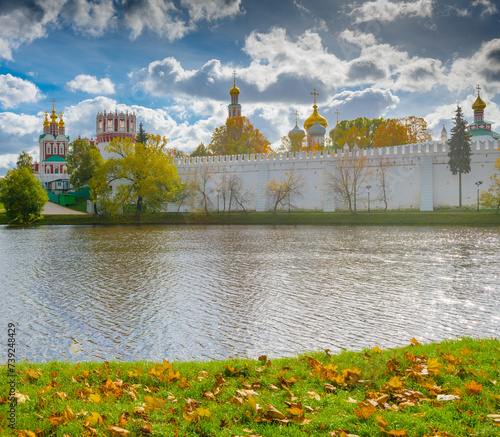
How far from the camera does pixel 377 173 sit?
127 ft

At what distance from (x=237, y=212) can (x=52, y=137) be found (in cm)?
5617

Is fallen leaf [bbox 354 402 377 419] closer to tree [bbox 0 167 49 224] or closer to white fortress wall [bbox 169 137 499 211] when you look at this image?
white fortress wall [bbox 169 137 499 211]

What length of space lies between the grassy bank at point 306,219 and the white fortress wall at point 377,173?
2329 mm

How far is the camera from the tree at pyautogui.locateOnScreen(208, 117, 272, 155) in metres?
57.6

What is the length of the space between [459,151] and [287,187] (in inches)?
557

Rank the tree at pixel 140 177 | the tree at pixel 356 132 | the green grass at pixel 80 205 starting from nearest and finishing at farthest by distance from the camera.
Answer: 1. the tree at pixel 140 177
2. the green grass at pixel 80 205
3. the tree at pixel 356 132

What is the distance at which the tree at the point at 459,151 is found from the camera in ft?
115

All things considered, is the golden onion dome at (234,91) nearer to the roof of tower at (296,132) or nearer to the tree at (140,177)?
the roof of tower at (296,132)

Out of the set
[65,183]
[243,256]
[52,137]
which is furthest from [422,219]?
[52,137]

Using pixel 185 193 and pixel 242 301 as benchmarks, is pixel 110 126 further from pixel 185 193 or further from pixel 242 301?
pixel 242 301

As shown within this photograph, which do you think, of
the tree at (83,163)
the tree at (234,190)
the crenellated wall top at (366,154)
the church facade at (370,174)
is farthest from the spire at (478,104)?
the tree at (83,163)

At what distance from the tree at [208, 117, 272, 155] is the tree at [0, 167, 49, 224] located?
2415cm

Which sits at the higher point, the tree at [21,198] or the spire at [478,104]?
the spire at [478,104]

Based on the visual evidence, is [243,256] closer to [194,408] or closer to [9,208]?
[194,408]
